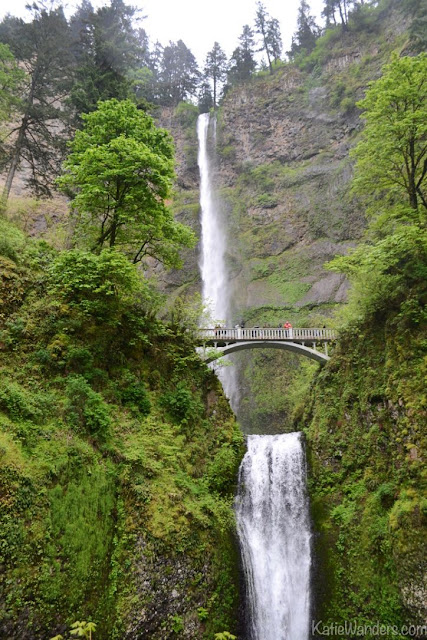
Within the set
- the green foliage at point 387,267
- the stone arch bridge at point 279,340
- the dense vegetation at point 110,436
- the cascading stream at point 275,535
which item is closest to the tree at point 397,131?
the green foliage at point 387,267

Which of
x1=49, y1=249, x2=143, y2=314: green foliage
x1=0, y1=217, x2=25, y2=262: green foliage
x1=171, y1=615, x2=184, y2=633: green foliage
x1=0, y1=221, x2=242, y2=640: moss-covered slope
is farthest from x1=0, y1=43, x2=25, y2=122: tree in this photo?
x1=171, y1=615, x2=184, y2=633: green foliage

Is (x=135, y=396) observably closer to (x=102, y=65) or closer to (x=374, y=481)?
(x=374, y=481)

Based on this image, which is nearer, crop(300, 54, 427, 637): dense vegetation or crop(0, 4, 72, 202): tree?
crop(300, 54, 427, 637): dense vegetation

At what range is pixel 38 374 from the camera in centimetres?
938

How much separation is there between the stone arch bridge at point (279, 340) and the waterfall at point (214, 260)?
25.0 feet

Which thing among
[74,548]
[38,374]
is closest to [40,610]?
[74,548]

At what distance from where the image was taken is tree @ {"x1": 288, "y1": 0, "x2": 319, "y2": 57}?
46.3m

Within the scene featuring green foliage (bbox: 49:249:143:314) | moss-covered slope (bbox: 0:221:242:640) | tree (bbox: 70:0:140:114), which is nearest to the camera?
moss-covered slope (bbox: 0:221:242:640)

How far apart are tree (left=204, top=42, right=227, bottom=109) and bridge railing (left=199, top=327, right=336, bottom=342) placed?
40.4m

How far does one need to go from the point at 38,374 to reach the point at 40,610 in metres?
4.70

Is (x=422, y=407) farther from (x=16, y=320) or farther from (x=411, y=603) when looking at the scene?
(x=16, y=320)

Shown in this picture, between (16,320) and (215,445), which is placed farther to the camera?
(215,445)

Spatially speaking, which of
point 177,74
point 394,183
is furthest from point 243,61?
point 394,183

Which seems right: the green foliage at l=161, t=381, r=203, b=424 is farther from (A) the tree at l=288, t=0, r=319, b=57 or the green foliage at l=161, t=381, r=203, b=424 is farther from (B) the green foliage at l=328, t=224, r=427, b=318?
(A) the tree at l=288, t=0, r=319, b=57
